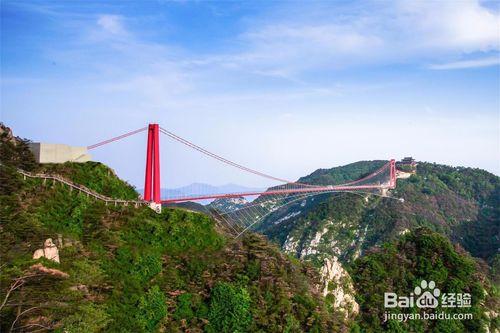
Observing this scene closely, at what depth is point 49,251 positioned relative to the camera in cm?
2053

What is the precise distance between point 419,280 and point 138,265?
21.5 metres

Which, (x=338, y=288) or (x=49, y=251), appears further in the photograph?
(x=338, y=288)

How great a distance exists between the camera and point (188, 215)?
92.7 feet

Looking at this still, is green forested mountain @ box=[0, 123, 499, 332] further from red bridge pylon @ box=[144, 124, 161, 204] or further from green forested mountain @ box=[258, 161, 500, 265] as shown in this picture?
green forested mountain @ box=[258, 161, 500, 265]

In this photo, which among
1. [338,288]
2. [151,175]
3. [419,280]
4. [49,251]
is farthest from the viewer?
[419,280]

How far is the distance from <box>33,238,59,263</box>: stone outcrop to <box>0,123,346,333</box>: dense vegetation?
0.26m

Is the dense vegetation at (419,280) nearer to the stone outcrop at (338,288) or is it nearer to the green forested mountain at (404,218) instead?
the stone outcrop at (338,288)

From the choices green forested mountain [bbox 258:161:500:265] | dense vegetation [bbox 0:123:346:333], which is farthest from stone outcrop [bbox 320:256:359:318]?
green forested mountain [bbox 258:161:500:265]

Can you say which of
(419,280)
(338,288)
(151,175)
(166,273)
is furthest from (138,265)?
(419,280)

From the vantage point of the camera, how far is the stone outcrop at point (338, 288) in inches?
1278

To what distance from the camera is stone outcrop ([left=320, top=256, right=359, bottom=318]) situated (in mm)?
32469

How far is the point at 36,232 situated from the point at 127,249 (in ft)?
16.5

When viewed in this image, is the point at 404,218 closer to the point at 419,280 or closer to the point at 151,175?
the point at 419,280

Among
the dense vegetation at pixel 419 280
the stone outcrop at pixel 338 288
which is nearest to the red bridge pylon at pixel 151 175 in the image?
the stone outcrop at pixel 338 288
